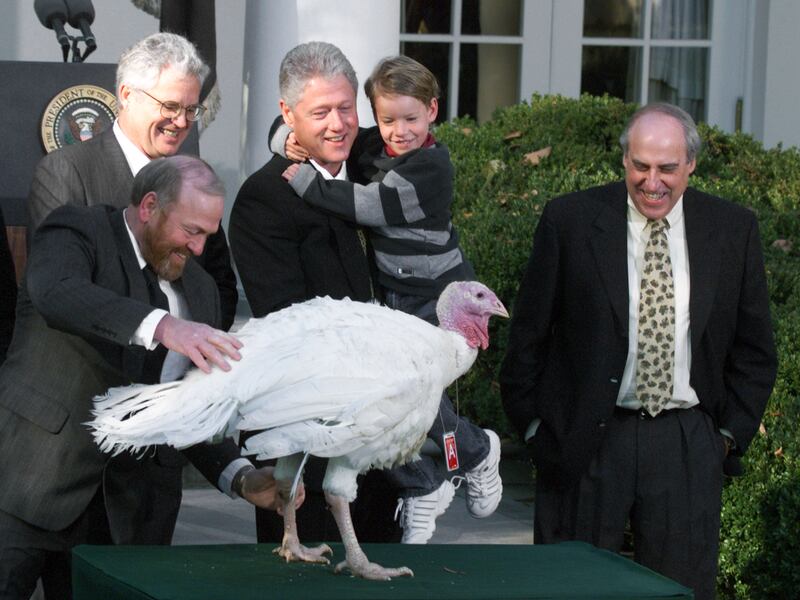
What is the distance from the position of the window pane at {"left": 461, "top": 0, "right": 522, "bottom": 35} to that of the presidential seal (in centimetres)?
566

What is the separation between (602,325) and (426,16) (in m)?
7.06

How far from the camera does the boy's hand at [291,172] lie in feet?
15.6

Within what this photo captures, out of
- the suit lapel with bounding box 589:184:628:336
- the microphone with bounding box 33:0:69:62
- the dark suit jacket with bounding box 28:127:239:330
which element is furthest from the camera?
the microphone with bounding box 33:0:69:62

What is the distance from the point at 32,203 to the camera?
4562 millimetres

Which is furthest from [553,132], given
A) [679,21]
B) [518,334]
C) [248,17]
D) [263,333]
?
[263,333]

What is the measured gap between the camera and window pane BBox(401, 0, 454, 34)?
11578mm

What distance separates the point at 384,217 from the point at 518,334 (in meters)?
0.67

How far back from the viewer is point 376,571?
12.3ft

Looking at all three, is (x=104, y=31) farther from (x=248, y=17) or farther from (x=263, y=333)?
(x=263, y=333)

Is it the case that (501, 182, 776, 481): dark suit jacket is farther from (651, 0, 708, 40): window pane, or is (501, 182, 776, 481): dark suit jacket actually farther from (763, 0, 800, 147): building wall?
(651, 0, 708, 40): window pane

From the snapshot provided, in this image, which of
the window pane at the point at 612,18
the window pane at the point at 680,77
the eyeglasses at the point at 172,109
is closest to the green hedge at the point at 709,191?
the window pane at the point at 612,18

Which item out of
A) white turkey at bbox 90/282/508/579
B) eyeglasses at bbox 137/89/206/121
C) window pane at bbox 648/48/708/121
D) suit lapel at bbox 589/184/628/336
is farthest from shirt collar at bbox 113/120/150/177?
window pane at bbox 648/48/708/121

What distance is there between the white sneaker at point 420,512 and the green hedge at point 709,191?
1.56 metres

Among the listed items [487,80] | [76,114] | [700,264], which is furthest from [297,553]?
[487,80]
